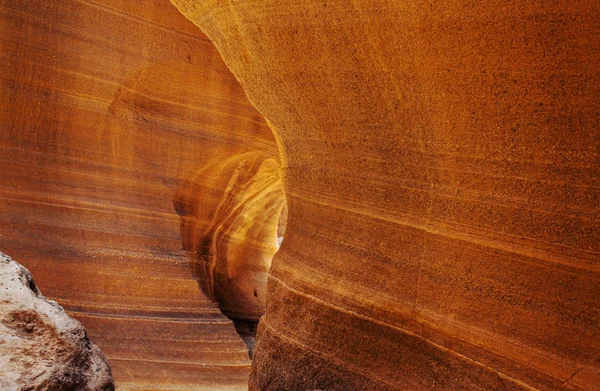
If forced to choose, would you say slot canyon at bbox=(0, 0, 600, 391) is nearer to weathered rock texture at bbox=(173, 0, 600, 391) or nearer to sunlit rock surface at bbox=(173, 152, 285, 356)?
weathered rock texture at bbox=(173, 0, 600, 391)

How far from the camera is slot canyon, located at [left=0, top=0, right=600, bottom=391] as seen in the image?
8.29ft

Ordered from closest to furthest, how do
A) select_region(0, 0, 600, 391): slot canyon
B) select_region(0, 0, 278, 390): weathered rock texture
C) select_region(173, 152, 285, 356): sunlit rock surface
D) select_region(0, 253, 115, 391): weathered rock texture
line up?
select_region(0, 253, 115, 391): weathered rock texture → select_region(0, 0, 600, 391): slot canyon → select_region(0, 0, 278, 390): weathered rock texture → select_region(173, 152, 285, 356): sunlit rock surface

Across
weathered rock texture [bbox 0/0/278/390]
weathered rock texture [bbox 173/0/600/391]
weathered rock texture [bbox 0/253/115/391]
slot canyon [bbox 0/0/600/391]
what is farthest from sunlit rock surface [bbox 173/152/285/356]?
weathered rock texture [bbox 0/253/115/391]

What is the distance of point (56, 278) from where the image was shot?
6.20 m

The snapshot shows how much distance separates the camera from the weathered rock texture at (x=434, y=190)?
2.56 metres

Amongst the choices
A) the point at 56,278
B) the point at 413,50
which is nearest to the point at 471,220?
the point at 413,50

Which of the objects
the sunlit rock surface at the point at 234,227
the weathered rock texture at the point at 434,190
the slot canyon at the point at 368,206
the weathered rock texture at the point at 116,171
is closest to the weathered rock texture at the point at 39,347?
the slot canyon at the point at 368,206

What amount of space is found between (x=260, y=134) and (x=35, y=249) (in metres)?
2.65

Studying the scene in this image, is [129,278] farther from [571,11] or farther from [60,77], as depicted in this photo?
[571,11]

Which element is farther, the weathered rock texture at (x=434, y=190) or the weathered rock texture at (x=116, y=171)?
the weathered rock texture at (x=116, y=171)

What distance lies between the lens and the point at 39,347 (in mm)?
2066

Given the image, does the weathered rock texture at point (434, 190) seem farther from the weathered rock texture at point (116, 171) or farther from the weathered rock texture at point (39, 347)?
the weathered rock texture at point (116, 171)

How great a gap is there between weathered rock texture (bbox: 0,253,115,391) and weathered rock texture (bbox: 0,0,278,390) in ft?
12.7

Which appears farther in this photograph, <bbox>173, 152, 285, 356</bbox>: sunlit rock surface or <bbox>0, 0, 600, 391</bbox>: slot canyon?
<bbox>173, 152, 285, 356</bbox>: sunlit rock surface
